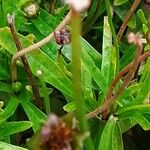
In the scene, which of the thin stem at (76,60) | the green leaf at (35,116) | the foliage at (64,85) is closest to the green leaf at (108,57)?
the foliage at (64,85)

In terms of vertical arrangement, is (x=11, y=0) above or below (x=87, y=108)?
above

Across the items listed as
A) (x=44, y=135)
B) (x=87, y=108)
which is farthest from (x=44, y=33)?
(x=44, y=135)

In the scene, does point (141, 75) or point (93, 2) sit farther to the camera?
point (93, 2)

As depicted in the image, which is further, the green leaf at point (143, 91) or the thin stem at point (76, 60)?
the green leaf at point (143, 91)

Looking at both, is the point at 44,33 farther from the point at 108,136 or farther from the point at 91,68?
the point at 108,136

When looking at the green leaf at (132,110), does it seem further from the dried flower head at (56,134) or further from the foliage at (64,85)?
the dried flower head at (56,134)

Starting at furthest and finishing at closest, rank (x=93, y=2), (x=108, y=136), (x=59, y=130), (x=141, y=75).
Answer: (x=93, y=2) → (x=141, y=75) → (x=108, y=136) → (x=59, y=130)

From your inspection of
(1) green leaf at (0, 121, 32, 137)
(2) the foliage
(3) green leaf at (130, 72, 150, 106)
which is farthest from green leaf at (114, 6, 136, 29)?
(1) green leaf at (0, 121, 32, 137)

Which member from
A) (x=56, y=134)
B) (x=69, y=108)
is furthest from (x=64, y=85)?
(x=56, y=134)
